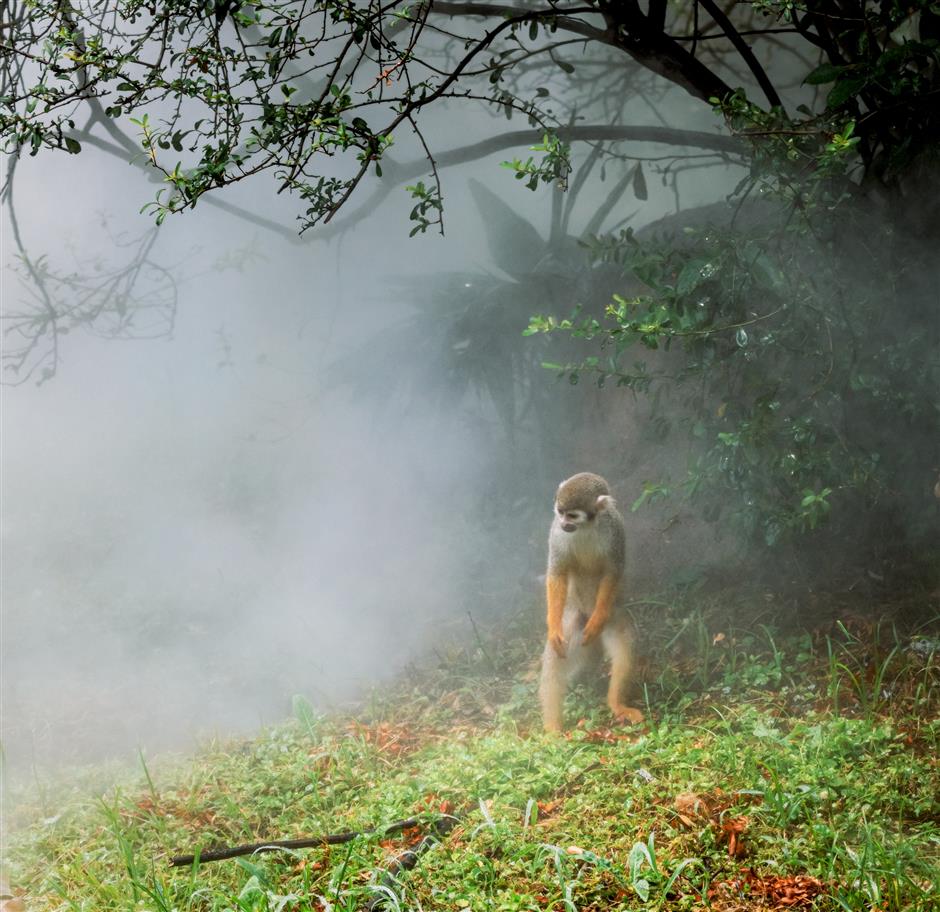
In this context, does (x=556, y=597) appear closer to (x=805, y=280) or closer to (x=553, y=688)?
(x=553, y=688)

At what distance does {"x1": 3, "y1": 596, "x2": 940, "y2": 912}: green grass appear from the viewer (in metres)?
2.08

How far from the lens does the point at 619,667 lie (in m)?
3.22

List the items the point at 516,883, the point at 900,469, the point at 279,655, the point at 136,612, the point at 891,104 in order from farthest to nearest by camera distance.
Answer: the point at 136,612 < the point at 279,655 < the point at 900,469 < the point at 891,104 < the point at 516,883

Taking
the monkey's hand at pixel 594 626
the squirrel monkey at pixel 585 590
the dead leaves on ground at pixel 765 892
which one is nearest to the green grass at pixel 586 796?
the dead leaves on ground at pixel 765 892

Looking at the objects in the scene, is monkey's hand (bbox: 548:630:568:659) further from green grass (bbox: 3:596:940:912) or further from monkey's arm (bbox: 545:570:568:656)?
green grass (bbox: 3:596:940:912)

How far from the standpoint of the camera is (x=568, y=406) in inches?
184

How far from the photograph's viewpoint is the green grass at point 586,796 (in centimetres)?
208

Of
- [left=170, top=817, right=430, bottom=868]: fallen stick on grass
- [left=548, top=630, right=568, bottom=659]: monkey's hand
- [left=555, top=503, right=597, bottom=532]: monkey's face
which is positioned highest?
[left=555, top=503, right=597, bottom=532]: monkey's face

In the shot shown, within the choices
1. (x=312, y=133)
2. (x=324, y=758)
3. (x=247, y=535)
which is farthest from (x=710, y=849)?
(x=247, y=535)

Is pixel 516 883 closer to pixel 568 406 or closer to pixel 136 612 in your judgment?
pixel 568 406

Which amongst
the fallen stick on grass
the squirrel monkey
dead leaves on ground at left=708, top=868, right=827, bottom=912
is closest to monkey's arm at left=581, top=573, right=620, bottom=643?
the squirrel monkey

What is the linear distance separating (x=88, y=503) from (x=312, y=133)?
3.49 m

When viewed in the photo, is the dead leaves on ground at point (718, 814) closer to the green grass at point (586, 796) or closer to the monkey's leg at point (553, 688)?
the green grass at point (586, 796)

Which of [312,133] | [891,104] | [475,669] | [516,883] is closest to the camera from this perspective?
[516,883]
